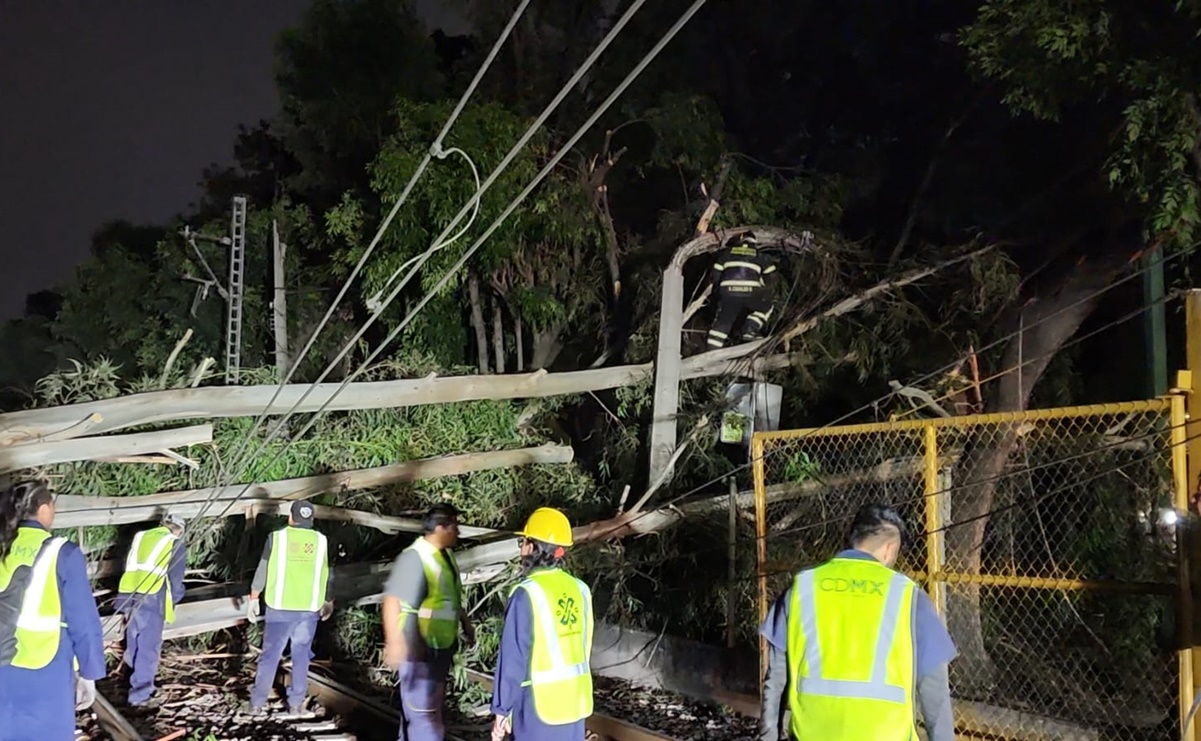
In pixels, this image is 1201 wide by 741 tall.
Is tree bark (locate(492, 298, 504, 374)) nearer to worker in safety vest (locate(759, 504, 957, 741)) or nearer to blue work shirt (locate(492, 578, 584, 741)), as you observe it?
blue work shirt (locate(492, 578, 584, 741))

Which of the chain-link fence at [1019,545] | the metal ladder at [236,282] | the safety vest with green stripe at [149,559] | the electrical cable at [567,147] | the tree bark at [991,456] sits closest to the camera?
the electrical cable at [567,147]

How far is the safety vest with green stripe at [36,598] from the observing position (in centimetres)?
455

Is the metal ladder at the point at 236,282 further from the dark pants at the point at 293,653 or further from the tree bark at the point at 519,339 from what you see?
the dark pants at the point at 293,653

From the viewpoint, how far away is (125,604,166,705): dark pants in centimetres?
800

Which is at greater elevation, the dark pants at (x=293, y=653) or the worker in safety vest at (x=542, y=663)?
the worker in safety vest at (x=542, y=663)

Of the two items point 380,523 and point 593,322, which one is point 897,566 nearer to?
point 380,523

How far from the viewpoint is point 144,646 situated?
8.01 meters

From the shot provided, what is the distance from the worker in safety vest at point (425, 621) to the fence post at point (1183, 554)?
12.2 ft

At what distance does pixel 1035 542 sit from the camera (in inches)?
356

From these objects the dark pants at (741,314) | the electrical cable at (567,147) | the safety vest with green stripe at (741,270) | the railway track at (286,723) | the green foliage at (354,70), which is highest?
the green foliage at (354,70)

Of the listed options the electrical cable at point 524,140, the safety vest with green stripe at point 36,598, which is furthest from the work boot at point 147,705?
the safety vest with green stripe at point 36,598

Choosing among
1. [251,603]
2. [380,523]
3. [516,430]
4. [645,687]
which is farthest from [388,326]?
[645,687]

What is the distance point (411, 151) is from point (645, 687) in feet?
22.4

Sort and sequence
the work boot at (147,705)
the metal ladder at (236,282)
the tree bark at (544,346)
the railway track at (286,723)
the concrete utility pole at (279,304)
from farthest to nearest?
1. the concrete utility pole at (279,304)
2. the metal ladder at (236,282)
3. the tree bark at (544,346)
4. the work boot at (147,705)
5. the railway track at (286,723)
